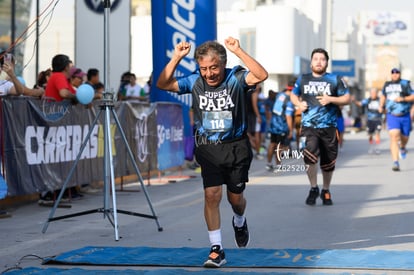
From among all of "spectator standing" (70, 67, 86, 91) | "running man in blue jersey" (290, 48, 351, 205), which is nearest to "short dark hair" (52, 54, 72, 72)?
"spectator standing" (70, 67, 86, 91)

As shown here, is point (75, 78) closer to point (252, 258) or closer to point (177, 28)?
point (177, 28)

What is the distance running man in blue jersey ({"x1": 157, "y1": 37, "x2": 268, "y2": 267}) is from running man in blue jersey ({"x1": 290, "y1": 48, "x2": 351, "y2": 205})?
4470mm

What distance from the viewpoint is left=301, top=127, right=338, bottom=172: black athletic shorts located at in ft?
41.6

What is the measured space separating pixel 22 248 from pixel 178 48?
2600 mm

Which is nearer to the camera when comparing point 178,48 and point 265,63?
point 178,48

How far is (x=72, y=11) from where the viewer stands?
2258cm

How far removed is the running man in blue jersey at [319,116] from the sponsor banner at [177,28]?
19.7ft

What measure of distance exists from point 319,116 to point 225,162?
474cm

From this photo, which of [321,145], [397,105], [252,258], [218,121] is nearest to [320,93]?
[321,145]

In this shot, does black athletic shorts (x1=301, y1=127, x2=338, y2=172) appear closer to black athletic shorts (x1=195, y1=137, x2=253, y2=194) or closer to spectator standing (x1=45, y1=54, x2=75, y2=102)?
spectator standing (x1=45, y1=54, x2=75, y2=102)

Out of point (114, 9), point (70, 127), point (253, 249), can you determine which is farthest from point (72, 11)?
point (253, 249)

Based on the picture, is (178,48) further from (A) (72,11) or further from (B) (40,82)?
(A) (72,11)

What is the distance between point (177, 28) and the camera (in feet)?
60.9

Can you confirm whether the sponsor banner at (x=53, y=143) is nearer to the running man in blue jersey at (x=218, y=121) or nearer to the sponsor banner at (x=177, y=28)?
the running man in blue jersey at (x=218, y=121)
